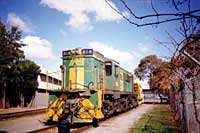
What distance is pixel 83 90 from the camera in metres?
12.9

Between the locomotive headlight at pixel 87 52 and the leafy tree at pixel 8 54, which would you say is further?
the leafy tree at pixel 8 54

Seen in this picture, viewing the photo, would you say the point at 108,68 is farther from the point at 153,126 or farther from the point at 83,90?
the point at 153,126

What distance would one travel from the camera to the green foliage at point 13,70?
97.0 feet

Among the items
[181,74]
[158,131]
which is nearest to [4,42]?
[158,131]

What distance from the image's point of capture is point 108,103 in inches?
591

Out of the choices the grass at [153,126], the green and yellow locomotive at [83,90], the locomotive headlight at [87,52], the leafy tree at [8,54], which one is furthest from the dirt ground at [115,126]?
the leafy tree at [8,54]

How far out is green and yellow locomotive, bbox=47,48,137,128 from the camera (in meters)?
12.7

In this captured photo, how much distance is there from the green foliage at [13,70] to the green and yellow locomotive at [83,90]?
16.8 metres

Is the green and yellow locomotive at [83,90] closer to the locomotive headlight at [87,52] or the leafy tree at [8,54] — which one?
the locomotive headlight at [87,52]

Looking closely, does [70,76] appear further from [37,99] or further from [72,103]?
[37,99]

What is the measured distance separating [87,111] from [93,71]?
7.52 feet

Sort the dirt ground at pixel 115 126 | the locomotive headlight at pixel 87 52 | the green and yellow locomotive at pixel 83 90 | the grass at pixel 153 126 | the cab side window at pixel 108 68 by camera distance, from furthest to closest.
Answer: the cab side window at pixel 108 68 < the locomotive headlight at pixel 87 52 < the green and yellow locomotive at pixel 83 90 < the dirt ground at pixel 115 126 < the grass at pixel 153 126

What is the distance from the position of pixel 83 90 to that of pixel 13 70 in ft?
64.7

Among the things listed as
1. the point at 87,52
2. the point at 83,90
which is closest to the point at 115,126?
the point at 83,90
